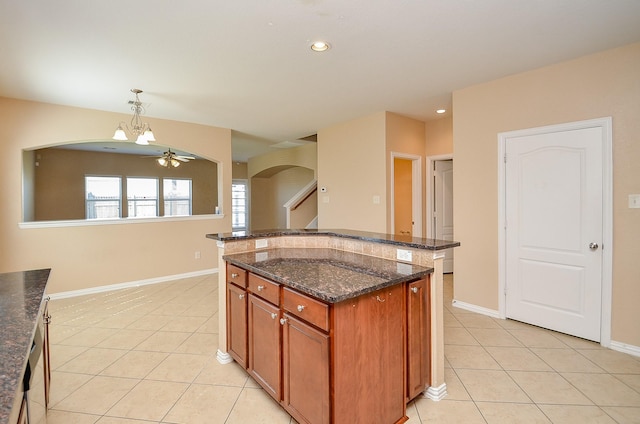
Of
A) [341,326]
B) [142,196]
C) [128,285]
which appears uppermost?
[142,196]

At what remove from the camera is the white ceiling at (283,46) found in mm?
2104

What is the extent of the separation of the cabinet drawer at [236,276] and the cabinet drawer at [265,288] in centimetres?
10

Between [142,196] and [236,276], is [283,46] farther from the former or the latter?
[142,196]

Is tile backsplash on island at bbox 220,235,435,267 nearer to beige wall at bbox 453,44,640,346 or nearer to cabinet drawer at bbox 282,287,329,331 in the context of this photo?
cabinet drawer at bbox 282,287,329,331

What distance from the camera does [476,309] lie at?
3.55 metres

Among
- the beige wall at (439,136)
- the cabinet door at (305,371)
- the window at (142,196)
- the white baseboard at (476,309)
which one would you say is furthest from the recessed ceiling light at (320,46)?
the window at (142,196)

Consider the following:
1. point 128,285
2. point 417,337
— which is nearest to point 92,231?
point 128,285

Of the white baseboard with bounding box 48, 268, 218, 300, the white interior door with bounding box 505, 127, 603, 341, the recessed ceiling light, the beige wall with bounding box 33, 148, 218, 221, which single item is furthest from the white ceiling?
the beige wall with bounding box 33, 148, 218, 221

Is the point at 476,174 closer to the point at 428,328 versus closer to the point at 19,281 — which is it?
the point at 428,328

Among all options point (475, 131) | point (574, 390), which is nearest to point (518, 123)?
point (475, 131)

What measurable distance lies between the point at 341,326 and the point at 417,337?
2.29ft

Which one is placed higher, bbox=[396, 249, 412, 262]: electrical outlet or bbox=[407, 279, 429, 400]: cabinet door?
bbox=[396, 249, 412, 262]: electrical outlet

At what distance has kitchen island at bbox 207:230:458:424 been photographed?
1.50m

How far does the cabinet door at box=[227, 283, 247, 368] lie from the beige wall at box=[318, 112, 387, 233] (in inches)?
105
